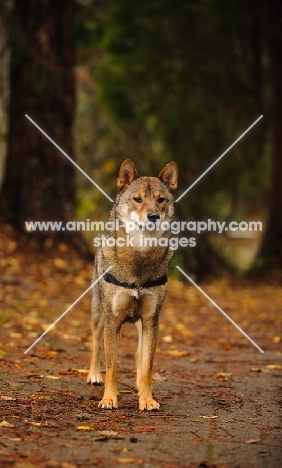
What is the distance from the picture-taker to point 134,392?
22.6ft

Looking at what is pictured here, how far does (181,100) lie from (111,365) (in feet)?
45.6

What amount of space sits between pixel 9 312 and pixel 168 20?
991 cm

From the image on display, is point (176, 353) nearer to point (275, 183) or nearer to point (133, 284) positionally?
point (133, 284)

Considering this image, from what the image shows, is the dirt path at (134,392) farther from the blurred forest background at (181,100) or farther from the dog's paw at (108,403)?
the blurred forest background at (181,100)

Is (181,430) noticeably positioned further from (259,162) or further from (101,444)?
(259,162)

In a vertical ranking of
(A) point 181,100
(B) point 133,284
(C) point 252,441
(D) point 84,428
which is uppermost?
(A) point 181,100

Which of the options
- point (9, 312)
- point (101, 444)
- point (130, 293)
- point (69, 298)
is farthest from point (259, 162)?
point (101, 444)

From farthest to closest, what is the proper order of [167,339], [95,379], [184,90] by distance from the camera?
1. [184,90]
2. [167,339]
3. [95,379]

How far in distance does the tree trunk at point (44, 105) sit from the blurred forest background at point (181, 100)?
2.6 inches

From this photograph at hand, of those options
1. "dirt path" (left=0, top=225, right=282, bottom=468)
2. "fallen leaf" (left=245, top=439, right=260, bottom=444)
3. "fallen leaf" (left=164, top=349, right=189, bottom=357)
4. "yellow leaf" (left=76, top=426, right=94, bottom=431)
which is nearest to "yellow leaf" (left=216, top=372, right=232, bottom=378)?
"dirt path" (left=0, top=225, right=282, bottom=468)

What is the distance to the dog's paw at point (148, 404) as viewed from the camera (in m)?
6.05

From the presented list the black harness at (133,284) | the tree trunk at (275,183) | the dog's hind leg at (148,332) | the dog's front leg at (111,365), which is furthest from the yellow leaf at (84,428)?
the tree trunk at (275,183)

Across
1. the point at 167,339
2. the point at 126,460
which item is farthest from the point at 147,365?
the point at 167,339

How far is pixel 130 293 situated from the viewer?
6324 millimetres
